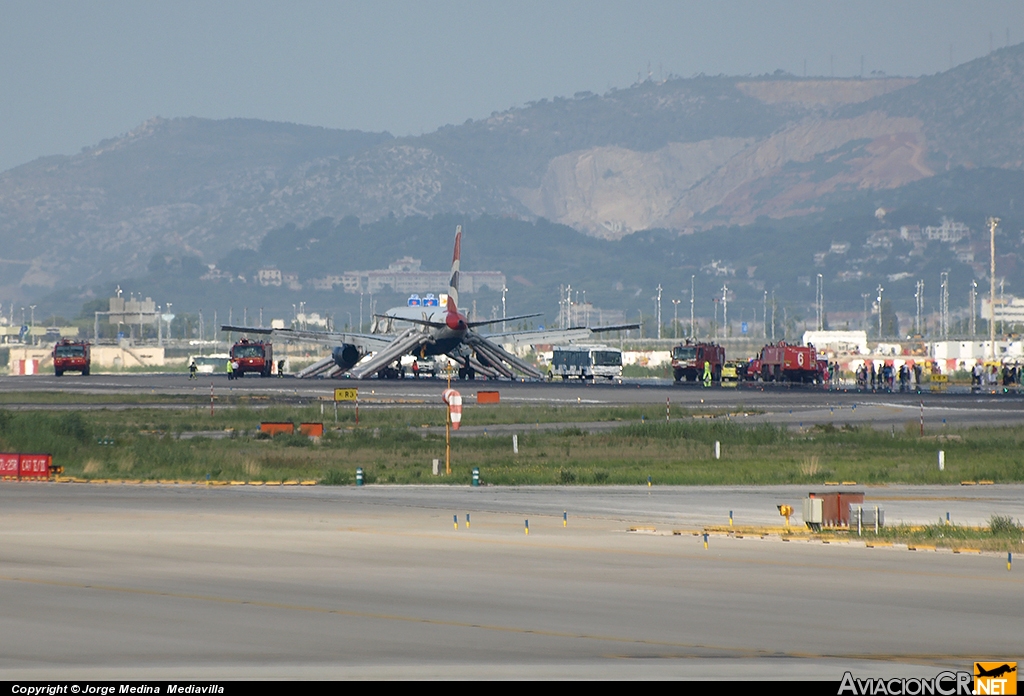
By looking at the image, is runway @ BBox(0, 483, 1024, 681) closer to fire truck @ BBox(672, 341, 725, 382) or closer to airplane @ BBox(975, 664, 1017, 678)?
airplane @ BBox(975, 664, 1017, 678)

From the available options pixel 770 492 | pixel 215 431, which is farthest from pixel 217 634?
pixel 215 431

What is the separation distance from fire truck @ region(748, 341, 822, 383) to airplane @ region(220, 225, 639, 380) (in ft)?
39.5

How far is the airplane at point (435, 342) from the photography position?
4828 inches

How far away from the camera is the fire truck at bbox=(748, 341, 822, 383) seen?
12288 cm

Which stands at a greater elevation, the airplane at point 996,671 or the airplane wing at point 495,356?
the airplane wing at point 495,356

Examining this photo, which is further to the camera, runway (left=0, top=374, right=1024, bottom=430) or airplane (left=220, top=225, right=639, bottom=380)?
airplane (left=220, top=225, right=639, bottom=380)

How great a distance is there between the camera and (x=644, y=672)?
16.0 m

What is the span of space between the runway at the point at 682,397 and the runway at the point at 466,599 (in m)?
40.7

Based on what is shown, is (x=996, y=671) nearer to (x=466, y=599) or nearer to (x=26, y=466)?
(x=466, y=599)

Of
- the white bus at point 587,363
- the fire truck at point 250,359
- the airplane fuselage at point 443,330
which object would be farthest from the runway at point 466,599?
the white bus at point 587,363

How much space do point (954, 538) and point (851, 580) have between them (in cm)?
681

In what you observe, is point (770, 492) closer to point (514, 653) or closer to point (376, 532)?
point (376, 532)

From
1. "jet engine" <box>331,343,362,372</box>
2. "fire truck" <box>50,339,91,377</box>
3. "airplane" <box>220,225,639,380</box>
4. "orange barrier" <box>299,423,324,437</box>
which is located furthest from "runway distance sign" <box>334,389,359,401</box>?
"fire truck" <box>50,339,91,377</box>

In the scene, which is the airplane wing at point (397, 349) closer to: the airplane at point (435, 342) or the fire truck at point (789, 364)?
the airplane at point (435, 342)
